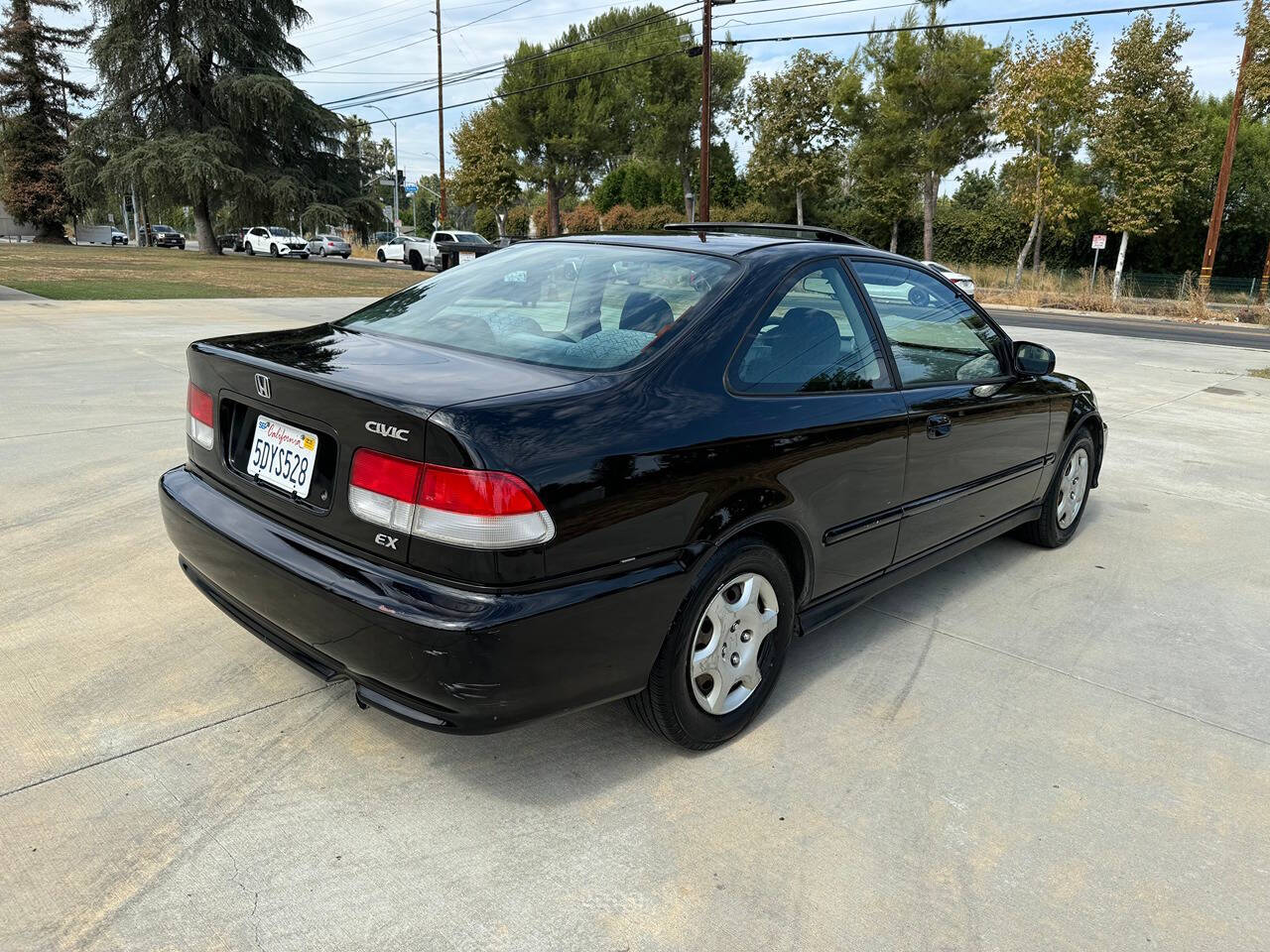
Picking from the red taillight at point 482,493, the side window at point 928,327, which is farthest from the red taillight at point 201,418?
the side window at point 928,327

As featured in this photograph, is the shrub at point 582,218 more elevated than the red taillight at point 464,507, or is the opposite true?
the shrub at point 582,218

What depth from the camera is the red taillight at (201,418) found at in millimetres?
2875

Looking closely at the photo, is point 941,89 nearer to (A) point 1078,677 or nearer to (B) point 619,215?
(B) point 619,215

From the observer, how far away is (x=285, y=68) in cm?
3978

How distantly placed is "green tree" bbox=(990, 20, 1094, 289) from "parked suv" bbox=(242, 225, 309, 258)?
3229 cm

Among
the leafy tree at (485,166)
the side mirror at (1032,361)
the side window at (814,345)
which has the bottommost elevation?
the side mirror at (1032,361)

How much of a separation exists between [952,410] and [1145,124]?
31.9 m

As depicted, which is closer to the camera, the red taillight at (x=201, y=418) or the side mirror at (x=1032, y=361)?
the red taillight at (x=201, y=418)

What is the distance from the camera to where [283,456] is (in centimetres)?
252

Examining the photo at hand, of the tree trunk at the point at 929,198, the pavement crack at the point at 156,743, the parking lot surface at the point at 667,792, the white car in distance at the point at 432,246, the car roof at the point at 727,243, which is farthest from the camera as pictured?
the tree trunk at the point at 929,198

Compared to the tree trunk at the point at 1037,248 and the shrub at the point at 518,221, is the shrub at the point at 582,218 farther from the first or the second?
the tree trunk at the point at 1037,248

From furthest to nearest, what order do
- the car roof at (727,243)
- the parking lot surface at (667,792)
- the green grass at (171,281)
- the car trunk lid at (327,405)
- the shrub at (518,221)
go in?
1. the shrub at (518,221)
2. the green grass at (171,281)
3. the car roof at (727,243)
4. the car trunk lid at (327,405)
5. the parking lot surface at (667,792)

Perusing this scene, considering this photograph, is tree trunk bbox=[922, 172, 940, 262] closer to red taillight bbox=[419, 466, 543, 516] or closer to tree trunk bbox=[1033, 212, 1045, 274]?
tree trunk bbox=[1033, 212, 1045, 274]

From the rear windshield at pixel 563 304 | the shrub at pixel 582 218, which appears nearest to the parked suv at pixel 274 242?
the shrub at pixel 582 218
